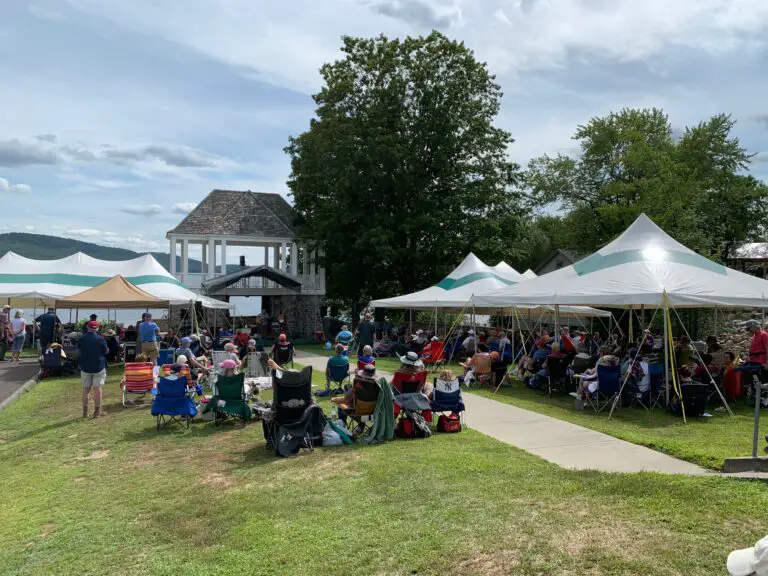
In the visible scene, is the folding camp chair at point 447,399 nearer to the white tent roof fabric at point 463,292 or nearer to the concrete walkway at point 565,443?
the concrete walkway at point 565,443

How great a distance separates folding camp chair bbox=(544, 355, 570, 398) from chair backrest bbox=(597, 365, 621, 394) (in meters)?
2.16

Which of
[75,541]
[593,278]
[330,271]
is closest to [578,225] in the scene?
[330,271]

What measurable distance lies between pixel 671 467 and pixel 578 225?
32.1 m

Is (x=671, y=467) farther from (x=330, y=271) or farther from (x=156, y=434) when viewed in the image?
(x=330, y=271)

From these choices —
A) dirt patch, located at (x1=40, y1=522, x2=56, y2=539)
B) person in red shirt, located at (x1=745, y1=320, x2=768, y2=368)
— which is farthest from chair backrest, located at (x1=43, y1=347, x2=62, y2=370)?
person in red shirt, located at (x1=745, y1=320, x2=768, y2=368)

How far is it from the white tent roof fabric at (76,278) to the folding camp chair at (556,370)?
36.2 ft

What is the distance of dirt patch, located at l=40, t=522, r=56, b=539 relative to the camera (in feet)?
20.2

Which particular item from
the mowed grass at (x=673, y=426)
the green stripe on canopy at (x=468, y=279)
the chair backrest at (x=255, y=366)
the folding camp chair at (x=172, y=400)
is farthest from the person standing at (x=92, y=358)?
the green stripe on canopy at (x=468, y=279)

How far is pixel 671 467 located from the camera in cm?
701

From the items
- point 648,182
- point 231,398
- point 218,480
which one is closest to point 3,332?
point 231,398

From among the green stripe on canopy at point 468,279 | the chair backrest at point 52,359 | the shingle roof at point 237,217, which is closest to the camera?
the chair backrest at point 52,359

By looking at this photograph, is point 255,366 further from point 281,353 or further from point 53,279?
point 53,279

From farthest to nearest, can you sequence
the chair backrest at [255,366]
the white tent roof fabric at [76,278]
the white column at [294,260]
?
1. the white column at [294,260]
2. the white tent roof fabric at [76,278]
3. the chair backrest at [255,366]

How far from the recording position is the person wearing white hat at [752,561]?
284 centimetres
